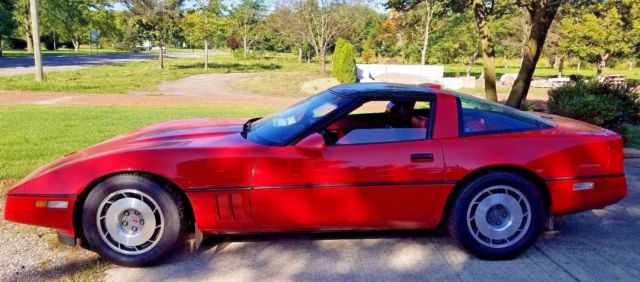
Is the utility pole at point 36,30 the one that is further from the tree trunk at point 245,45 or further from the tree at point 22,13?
A: the tree at point 22,13

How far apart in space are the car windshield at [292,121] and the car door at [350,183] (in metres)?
0.17

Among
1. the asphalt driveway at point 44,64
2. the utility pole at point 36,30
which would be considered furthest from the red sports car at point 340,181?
the asphalt driveway at point 44,64

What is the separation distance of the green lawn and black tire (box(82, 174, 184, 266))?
2.37 m

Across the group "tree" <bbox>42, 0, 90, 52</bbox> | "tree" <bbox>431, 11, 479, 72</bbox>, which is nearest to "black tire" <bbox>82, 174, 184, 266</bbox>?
"tree" <bbox>431, 11, 479, 72</bbox>

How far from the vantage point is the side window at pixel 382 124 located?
357 cm

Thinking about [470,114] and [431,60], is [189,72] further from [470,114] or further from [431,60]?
[470,114]

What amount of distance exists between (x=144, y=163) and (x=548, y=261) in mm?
2928

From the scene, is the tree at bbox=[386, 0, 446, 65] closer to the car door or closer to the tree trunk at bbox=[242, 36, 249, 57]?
the tree trunk at bbox=[242, 36, 249, 57]

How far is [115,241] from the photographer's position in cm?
343

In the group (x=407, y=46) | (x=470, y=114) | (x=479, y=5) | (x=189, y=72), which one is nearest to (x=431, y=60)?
(x=407, y=46)

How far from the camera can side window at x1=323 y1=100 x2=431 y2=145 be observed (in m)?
3.57

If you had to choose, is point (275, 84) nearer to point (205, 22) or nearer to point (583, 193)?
point (205, 22)

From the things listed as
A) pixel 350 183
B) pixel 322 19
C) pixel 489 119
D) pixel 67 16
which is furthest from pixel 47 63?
pixel 489 119

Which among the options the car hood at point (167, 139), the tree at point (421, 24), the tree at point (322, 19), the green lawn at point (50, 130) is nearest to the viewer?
the car hood at point (167, 139)
